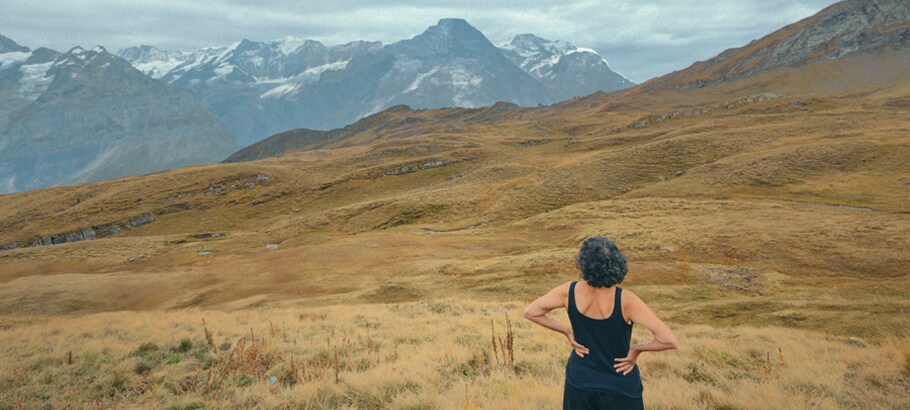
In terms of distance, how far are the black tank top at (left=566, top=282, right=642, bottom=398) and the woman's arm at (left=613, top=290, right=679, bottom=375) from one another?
8 cm

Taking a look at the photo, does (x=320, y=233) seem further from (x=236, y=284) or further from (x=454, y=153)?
(x=454, y=153)

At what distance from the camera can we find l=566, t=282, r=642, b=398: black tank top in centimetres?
462

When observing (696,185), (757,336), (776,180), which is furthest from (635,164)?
(757,336)

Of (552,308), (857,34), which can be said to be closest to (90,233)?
(552,308)

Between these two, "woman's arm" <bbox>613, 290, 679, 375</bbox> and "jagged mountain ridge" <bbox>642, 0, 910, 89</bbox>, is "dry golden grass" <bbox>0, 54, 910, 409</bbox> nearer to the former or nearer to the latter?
"woman's arm" <bbox>613, 290, 679, 375</bbox>

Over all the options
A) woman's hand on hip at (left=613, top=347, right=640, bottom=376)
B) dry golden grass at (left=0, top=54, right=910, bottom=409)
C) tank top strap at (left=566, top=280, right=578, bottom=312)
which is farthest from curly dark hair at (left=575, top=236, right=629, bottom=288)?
dry golden grass at (left=0, top=54, right=910, bottom=409)

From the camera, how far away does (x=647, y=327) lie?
4473 millimetres

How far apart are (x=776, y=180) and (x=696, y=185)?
863cm

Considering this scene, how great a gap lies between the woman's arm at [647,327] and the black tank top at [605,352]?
0.26 ft

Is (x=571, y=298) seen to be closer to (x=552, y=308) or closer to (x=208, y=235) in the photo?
(x=552, y=308)

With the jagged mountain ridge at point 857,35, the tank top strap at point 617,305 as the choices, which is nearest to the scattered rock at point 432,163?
the tank top strap at point 617,305

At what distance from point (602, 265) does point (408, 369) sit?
6.70m

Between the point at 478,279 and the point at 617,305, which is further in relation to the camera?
the point at 478,279

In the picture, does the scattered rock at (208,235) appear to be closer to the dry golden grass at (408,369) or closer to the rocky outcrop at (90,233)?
the rocky outcrop at (90,233)
